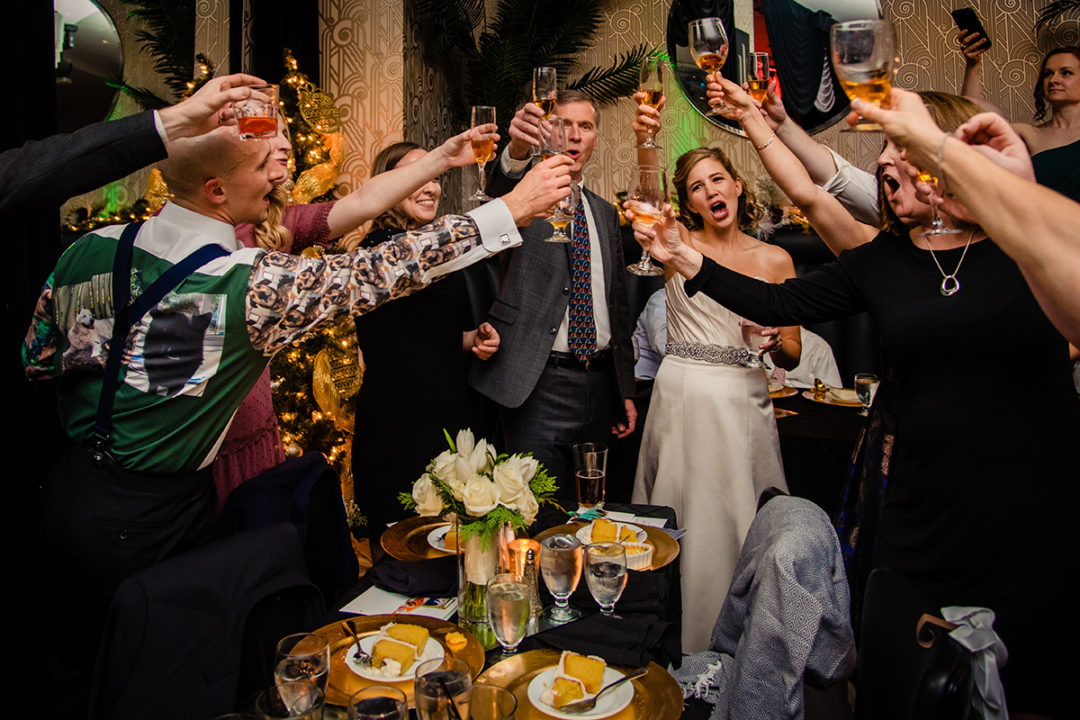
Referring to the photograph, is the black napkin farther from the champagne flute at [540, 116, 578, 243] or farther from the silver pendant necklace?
the silver pendant necklace

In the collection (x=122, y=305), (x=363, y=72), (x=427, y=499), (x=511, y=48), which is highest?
(x=511, y=48)

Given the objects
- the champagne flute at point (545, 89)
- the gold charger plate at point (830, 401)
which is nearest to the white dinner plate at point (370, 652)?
the champagne flute at point (545, 89)

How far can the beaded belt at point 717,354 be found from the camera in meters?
2.87

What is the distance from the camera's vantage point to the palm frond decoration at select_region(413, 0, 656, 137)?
4773mm

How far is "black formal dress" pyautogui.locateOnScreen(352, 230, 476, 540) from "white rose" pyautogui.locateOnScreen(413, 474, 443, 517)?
1.22 m

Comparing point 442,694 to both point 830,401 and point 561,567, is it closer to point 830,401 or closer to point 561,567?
point 561,567

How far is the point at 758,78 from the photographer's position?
2.10 metres

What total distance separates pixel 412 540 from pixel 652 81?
4.32 feet

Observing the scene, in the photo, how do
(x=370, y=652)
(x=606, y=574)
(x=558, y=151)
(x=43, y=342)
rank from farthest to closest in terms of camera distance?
(x=558, y=151) < (x=43, y=342) < (x=606, y=574) < (x=370, y=652)

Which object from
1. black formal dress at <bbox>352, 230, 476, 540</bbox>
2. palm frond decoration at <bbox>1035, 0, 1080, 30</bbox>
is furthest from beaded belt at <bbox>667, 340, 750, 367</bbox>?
palm frond decoration at <bbox>1035, 0, 1080, 30</bbox>

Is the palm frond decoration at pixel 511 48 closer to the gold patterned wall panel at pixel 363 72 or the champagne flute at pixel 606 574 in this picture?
the gold patterned wall panel at pixel 363 72

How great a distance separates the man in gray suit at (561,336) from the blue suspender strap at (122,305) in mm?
1367

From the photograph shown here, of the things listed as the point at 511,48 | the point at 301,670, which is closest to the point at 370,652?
the point at 301,670

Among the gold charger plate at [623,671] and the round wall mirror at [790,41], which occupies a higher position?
the round wall mirror at [790,41]
